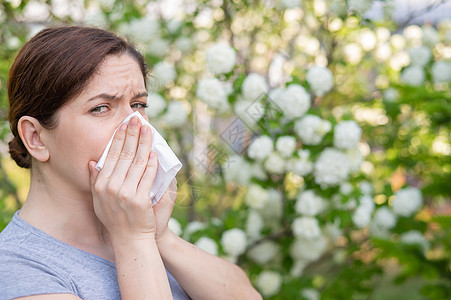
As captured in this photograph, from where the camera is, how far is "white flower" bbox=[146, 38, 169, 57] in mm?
3631

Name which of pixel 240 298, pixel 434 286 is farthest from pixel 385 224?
pixel 240 298

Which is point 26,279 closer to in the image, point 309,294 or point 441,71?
point 309,294

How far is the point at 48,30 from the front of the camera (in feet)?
5.41

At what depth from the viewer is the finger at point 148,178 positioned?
147 cm

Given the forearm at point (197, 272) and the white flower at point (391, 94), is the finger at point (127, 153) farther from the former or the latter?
the white flower at point (391, 94)

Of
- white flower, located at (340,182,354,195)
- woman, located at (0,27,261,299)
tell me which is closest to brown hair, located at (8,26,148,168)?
woman, located at (0,27,261,299)

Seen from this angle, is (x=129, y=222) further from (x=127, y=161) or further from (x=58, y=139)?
(x=58, y=139)

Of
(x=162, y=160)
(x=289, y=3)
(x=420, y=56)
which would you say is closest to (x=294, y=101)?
(x=289, y=3)

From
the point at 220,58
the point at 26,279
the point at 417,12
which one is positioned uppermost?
the point at 417,12

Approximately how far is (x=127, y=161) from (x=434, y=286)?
2713 millimetres

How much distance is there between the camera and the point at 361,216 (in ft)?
10.2

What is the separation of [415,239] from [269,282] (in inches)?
41.5

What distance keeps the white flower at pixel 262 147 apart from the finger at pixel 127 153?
5.27ft

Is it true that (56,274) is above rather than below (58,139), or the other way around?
below
